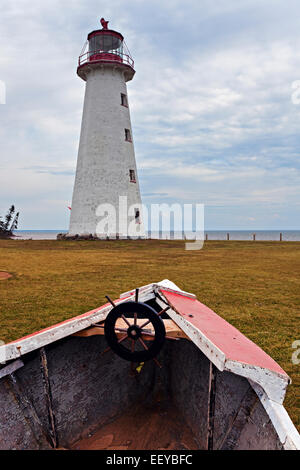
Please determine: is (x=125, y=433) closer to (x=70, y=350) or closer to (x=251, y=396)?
(x=70, y=350)

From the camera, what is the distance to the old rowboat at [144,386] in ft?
10.3

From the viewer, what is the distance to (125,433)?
423 cm

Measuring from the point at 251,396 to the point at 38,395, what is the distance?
2.42 metres

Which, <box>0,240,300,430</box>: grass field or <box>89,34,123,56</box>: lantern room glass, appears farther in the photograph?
<box>89,34,123,56</box>: lantern room glass

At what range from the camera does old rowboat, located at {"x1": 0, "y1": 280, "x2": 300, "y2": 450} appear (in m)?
3.13

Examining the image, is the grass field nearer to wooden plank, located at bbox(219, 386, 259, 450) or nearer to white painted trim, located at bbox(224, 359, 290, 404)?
wooden plank, located at bbox(219, 386, 259, 450)

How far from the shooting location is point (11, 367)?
3455 mm

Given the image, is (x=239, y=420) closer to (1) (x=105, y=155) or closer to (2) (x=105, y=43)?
(1) (x=105, y=155)

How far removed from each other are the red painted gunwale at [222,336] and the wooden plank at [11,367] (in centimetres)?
183

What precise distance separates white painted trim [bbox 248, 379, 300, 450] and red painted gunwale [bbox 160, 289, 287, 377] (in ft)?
0.87

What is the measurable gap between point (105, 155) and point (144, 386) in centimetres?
2450

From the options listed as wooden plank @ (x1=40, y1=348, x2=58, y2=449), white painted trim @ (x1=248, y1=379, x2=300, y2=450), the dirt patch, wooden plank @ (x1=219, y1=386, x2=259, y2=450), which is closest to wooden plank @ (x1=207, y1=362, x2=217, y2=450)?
wooden plank @ (x1=219, y1=386, x2=259, y2=450)
